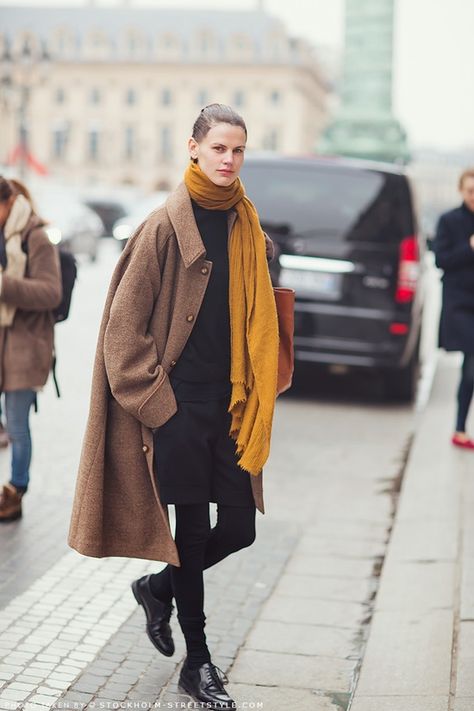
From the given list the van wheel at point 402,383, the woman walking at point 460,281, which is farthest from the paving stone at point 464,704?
the van wheel at point 402,383

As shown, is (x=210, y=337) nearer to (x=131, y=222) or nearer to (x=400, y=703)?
(x=400, y=703)

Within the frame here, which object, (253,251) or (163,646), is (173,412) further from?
(163,646)

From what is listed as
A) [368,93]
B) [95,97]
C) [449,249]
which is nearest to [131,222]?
[368,93]

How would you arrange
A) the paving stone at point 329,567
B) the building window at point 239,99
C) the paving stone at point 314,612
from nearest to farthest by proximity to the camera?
1. the paving stone at point 314,612
2. the paving stone at point 329,567
3. the building window at point 239,99

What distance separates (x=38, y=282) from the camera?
6.20m

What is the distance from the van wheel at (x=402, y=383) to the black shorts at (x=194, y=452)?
7.17 m

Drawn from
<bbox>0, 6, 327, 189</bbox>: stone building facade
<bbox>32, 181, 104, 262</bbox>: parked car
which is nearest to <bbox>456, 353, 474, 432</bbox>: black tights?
<bbox>32, 181, 104, 262</bbox>: parked car

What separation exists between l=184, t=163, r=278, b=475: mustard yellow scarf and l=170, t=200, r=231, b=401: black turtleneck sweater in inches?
1.2

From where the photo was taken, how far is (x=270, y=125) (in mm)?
112438

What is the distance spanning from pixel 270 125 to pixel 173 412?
110099mm

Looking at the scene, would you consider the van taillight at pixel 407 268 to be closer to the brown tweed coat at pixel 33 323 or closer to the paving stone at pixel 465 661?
the brown tweed coat at pixel 33 323

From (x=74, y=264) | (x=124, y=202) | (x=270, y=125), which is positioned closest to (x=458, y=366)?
(x=74, y=264)

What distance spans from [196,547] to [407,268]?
6684 millimetres

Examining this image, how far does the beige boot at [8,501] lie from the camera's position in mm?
6336
